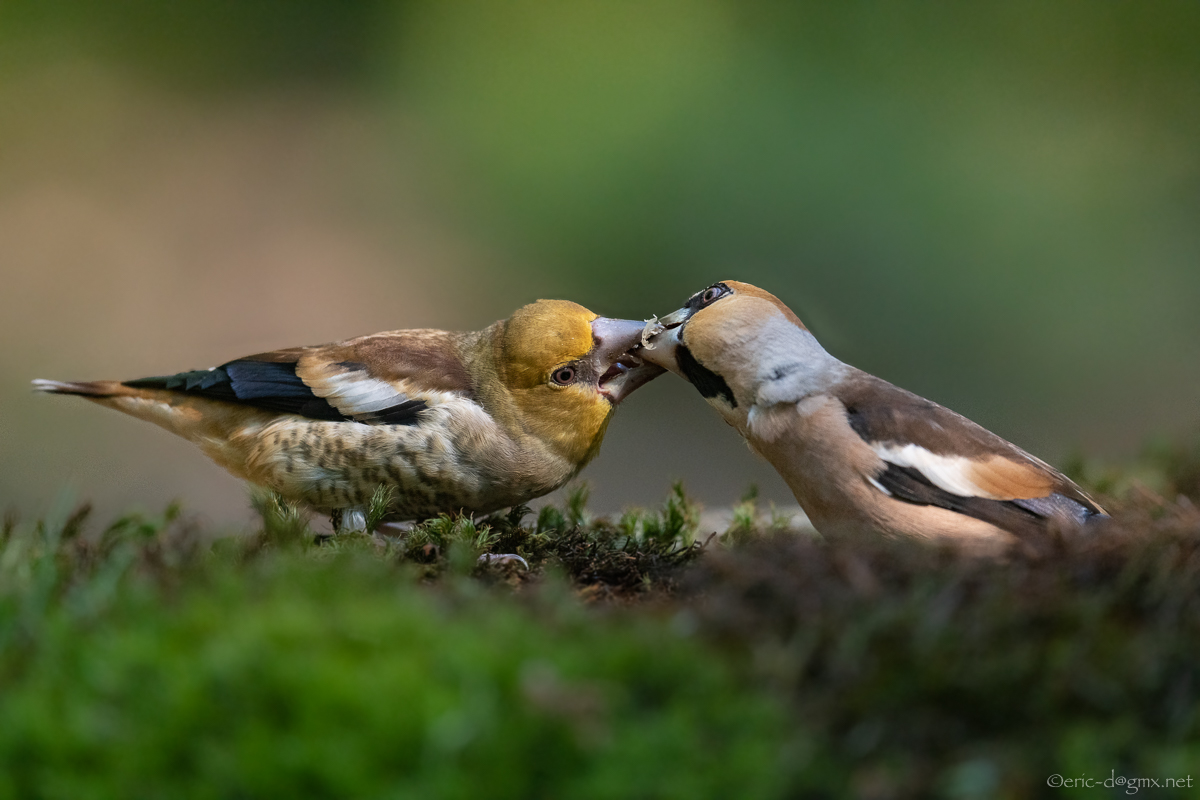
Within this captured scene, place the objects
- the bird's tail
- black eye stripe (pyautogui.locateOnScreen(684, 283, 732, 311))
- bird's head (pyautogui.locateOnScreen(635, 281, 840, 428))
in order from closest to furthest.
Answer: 1. bird's head (pyautogui.locateOnScreen(635, 281, 840, 428))
2. black eye stripe (pyautogui.locateOnScreen(684, 283, 732, 311))
3. the bird's tail

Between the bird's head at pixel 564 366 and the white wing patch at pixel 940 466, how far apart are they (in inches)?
48.8

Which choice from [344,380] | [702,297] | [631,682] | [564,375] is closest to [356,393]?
[344,380]

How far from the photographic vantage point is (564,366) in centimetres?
397

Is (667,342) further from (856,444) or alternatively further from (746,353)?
(856,444)

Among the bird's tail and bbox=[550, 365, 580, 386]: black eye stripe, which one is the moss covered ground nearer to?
bbox=[550, 365, 580, 386]: black eye stripe

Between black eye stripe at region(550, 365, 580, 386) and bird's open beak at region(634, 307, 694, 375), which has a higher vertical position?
bird's open beak at region(634, 307, 694, 375)

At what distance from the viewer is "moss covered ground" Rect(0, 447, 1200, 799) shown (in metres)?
1.60

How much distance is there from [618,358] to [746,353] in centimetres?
70

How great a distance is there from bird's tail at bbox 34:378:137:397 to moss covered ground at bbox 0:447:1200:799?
241 centimetres

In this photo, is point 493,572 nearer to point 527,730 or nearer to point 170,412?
point 527,730

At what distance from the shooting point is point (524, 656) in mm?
1741

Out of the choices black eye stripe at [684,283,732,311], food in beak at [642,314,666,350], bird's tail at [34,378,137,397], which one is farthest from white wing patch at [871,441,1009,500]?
bird's tail at [34,378,137,397]

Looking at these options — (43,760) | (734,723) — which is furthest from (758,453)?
(43,760)

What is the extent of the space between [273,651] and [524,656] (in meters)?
0.46
